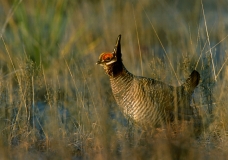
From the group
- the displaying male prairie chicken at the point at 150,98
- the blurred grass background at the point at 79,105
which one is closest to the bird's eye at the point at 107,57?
the displaying male prairie chicken at the point at 150,98

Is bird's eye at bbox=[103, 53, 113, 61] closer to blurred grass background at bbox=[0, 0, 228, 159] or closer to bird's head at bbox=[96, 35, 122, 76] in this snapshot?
bird's head at bbox=[96, 35, 122, 76]

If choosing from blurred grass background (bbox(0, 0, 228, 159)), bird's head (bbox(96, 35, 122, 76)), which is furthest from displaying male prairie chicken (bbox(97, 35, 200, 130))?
blurred grass background (bbox(0, 0, 228, 159))

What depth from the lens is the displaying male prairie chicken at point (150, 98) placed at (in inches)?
187

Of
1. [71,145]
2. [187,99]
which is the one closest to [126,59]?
[187,99]

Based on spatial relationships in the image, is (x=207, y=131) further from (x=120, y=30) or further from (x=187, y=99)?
(x=120, y=30)

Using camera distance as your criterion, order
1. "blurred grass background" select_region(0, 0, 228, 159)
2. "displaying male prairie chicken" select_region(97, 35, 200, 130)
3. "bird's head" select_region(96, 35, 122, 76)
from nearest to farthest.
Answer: "blurred grass background" select_region(0, 0, 228, 159) → "displaying male prairie chicken" select_region(97, 35, 200, 130) → "bird's head" select_region(96, 35, 122, 76)

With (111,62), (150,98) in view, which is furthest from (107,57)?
(150,98)

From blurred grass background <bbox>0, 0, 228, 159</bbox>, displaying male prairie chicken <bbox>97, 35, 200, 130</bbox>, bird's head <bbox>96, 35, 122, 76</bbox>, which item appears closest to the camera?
blurred grass background <bbox>0, 0, 228, 159</bbox>

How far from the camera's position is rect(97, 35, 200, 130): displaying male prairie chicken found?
4758mm

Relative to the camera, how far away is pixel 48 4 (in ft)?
24.0

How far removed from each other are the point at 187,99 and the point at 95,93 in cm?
77

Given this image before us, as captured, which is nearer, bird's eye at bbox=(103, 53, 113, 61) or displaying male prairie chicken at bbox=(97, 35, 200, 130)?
displaying male prairie chicken at bbox=(97, 35, 200, 130)

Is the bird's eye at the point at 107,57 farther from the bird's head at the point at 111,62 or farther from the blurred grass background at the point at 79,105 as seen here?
the blurred grass background at the point at 79,105

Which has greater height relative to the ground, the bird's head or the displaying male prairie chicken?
the bird's head
